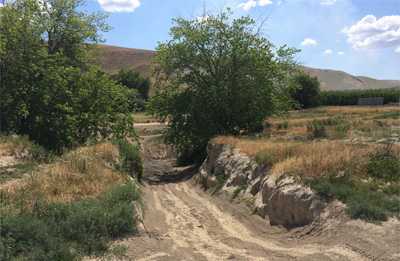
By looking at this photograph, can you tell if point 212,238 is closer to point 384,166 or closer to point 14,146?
point 384,166

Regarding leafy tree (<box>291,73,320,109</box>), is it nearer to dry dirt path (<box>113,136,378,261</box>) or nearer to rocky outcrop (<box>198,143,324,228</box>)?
rocky outcrop (<box>198,143,324,228</box>)

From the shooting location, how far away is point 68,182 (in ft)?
38.4

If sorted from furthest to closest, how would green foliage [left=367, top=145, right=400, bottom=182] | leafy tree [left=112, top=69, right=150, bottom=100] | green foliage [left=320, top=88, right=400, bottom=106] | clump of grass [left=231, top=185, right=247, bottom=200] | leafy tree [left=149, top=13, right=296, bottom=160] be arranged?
leafy tree [left=112, top=69, right=150, bottom=100] < green foliage [left=320, top=88, right=400, bottom=106] < leafy tree [left=149, top=13, right=296, bottom=160] < clump of grass [left=231, top=185, right=247, bottom=200] < green foliage [left=367, top=145, right=400, bottom=182]

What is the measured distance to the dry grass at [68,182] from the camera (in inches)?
409

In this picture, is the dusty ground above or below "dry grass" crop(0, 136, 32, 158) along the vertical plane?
below

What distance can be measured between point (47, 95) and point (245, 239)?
1521 cm

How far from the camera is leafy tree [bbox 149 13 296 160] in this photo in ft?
96.1

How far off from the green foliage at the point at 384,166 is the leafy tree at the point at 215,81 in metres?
16.8

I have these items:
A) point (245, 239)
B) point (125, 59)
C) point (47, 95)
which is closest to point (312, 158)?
point (245, 239)

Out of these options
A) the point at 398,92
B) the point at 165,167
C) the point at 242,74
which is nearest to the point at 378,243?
the point at 242,74

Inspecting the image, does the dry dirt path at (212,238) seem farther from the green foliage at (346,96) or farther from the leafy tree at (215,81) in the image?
the green foliage at (346,96)

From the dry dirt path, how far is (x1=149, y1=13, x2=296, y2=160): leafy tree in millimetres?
12814

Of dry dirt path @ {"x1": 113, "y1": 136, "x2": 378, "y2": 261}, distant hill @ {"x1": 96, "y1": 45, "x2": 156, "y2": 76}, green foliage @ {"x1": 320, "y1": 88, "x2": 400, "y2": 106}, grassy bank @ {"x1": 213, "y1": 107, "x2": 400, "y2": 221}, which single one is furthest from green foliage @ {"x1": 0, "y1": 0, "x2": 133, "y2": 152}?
distant hill @ {"x1": 96, "y1": 45, "x2": 156, "y2": 76}

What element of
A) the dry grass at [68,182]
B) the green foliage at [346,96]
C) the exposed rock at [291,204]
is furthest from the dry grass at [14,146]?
the green foliage at [346,96]
